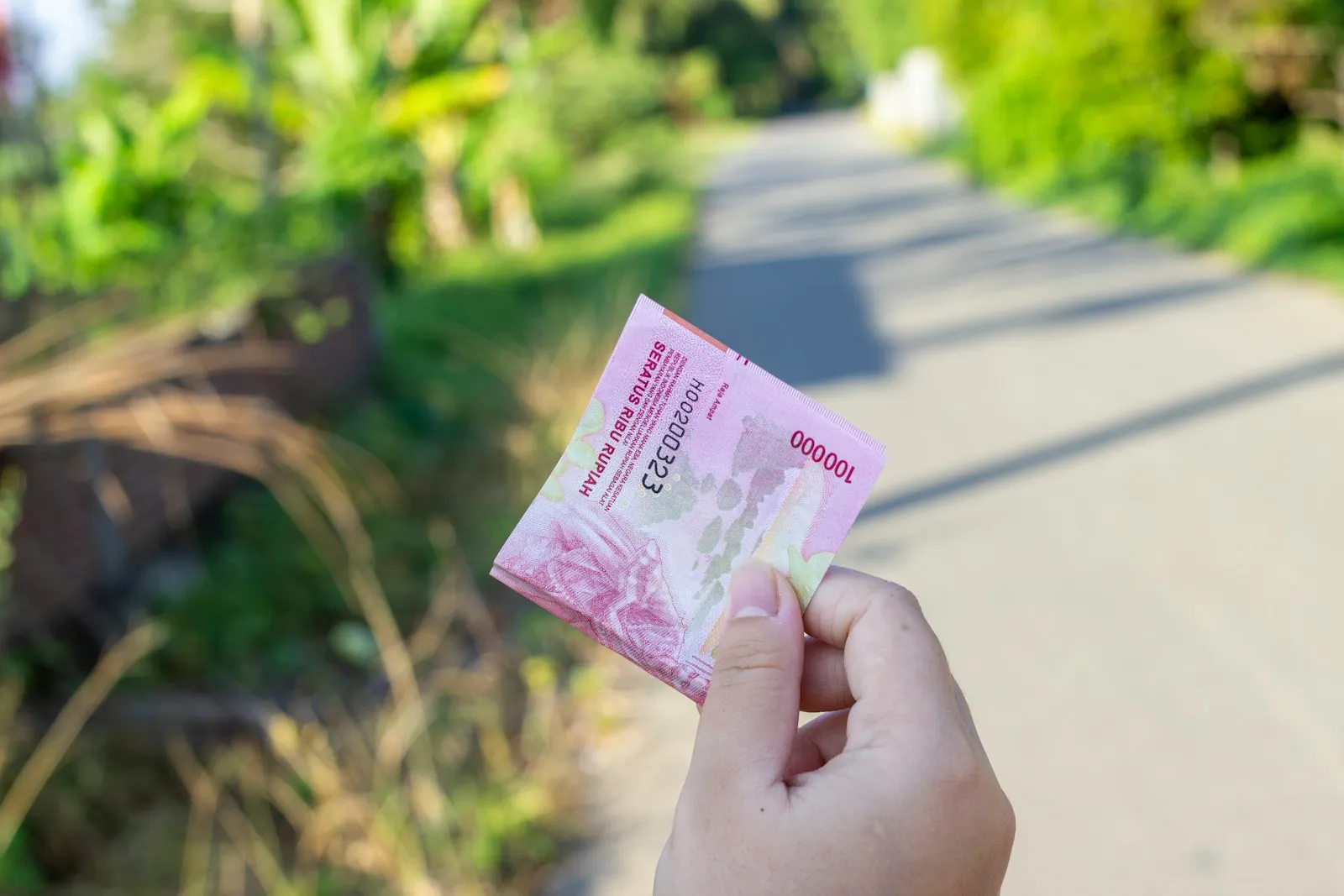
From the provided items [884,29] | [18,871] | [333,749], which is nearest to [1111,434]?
[333,749]

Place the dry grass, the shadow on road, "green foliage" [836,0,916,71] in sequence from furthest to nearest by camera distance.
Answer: "green foliage" [836,0,916,71] → the shadow on road → the dry grass

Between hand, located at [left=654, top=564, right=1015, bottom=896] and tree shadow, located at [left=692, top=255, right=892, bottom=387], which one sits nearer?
hand, located at [left=654, top=564, right=1015, bottom=896]

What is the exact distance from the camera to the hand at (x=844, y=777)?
1.02 metres

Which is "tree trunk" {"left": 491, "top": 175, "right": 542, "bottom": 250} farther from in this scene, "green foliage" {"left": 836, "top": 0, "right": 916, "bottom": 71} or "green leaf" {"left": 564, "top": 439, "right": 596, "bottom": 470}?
"green foliage" {"left": 836, "top": 0, "right": 916, "bottom": 71}

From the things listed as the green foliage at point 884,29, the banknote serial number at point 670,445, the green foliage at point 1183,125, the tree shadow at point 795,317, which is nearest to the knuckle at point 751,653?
the banknote serial number at point 670,445

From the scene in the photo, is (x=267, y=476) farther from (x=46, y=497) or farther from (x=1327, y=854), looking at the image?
→ (x=1327, y=854)

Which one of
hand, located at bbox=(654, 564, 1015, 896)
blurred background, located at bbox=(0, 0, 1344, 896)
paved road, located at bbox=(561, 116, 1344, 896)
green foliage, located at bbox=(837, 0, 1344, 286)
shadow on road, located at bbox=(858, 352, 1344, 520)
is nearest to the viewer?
hand, located at bbox=(654, 564, 1015, 896)

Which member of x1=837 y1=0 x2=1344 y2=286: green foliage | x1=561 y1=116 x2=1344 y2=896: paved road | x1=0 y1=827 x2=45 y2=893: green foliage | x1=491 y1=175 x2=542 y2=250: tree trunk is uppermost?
x1=837 y1=0 x2=1344 y2=286: green foliage

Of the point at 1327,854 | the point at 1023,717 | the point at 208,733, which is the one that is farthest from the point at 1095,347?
the point at 208,733

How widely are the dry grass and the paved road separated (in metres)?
0.38

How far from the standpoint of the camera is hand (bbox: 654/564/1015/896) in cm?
102

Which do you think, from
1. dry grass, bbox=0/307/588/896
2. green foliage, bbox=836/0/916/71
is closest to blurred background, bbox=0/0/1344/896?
dry grass, bbox=0/307/588/896

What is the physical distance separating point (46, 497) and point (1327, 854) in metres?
4.45

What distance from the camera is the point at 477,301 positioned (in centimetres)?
1285
